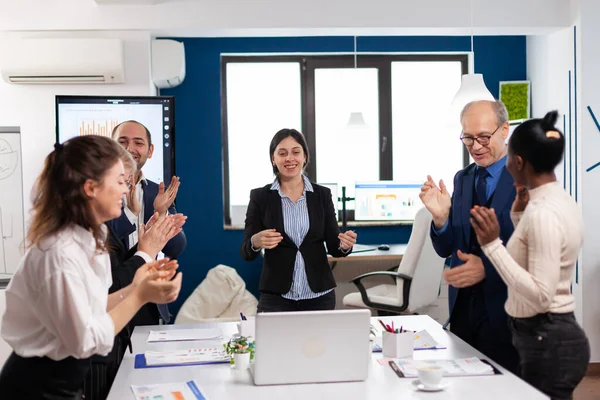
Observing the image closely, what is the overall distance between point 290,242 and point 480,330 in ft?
3.60

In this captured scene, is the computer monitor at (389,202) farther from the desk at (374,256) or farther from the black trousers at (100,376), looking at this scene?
the black trousers at (100,376)

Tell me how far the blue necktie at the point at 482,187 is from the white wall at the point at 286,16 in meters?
2.22

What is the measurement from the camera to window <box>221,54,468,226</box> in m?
6.15

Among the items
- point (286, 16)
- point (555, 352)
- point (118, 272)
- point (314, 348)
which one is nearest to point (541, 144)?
point (555, 352)

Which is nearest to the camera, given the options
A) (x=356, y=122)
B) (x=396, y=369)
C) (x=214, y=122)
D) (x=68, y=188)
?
(x=68, y=188)

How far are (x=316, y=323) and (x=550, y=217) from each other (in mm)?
750

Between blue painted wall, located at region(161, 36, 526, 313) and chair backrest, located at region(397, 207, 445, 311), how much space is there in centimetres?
152

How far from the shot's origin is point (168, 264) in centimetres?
213

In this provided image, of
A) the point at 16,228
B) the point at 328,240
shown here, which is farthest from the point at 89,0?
the point at 328,240

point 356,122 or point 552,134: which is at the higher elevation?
point 356,122

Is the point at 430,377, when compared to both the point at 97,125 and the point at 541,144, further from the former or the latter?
the point at 97,125

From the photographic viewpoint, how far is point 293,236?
11.3 ft

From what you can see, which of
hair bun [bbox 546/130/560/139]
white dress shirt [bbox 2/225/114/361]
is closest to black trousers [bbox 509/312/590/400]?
hair bun [bbox 546/130/560/139]

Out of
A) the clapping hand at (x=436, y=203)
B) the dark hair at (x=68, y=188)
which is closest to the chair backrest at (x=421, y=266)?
the clapping hand at (x=436, y=203)
